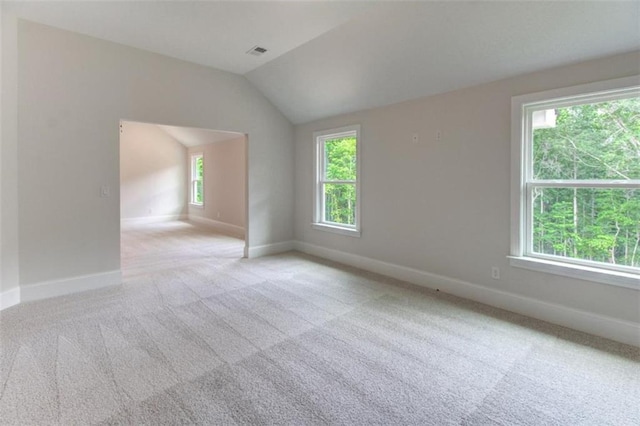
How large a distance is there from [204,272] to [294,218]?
6.44 feet

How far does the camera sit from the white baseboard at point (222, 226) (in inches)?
292

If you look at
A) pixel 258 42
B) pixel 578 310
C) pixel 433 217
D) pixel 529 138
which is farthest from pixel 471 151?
pixel 258 42

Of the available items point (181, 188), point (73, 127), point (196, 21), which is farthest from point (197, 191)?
point (196, 21)

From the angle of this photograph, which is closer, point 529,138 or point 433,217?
point 529,138

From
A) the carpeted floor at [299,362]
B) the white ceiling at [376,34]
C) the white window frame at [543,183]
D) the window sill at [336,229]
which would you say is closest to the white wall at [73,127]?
the white ceiling at [376,34]

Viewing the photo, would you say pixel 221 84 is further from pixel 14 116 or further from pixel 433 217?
pixel 433 217

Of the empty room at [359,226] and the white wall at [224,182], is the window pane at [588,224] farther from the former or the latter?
the white wall at [224,182]

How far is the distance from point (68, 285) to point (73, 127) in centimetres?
175

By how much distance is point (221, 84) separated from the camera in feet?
15.1

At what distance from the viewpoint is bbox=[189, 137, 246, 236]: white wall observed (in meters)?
7.43

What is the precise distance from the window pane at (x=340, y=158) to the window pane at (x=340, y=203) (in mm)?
154

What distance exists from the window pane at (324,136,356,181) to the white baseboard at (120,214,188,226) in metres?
6.55

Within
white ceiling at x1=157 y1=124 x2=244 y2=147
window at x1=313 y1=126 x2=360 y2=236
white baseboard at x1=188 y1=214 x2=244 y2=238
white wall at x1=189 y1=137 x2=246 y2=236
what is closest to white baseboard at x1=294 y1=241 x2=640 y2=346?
window at x1=313 y1=126 x2=360 y2=236

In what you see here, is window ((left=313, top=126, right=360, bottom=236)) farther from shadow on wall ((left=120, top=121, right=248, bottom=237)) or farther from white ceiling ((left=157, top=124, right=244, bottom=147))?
white ceiling ((left=157, top=124, right=244, bottom=147))
